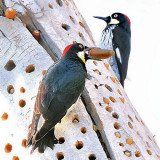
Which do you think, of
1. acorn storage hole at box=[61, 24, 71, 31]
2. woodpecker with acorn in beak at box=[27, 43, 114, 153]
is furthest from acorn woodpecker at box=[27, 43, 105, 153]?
acorn storage hole at box=[61, 24, 71, 31]

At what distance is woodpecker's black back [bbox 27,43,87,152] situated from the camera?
1.30m

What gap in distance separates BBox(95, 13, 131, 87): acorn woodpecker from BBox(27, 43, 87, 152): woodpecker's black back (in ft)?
4.45

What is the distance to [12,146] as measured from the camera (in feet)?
4.76

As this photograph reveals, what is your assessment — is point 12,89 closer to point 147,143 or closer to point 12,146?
point 12,146

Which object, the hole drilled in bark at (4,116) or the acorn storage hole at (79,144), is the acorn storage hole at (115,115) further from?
the hole drilled in bark at (4,116)

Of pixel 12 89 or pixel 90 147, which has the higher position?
pixel 12 89

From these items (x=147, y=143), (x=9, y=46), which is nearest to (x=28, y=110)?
(x=9, y=46)

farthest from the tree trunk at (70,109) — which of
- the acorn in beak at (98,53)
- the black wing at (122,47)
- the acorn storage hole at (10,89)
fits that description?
the black wing at (122,47)

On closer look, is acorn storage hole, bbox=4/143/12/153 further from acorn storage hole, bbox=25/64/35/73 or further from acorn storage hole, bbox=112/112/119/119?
acorn storage hole, bbox=112/112/119/119

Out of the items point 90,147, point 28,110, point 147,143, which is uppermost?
point 28,110

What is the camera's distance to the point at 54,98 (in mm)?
1311

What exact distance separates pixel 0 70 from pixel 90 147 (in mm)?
543

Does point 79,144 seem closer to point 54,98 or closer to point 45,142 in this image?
point 45,142

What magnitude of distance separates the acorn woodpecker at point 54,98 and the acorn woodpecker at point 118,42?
135 cm
